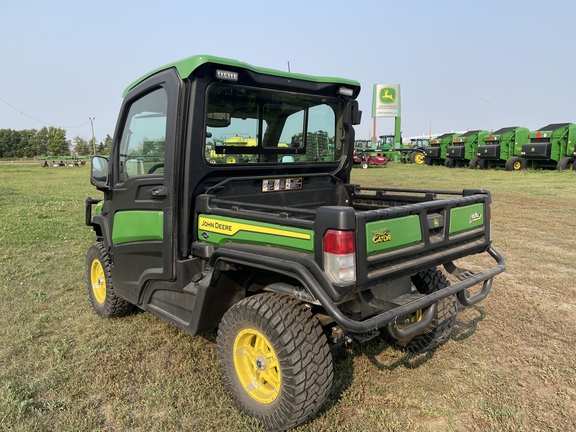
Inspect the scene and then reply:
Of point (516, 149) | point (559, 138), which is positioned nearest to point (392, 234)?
point (559, 138)

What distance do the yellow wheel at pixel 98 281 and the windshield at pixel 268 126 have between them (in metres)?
1.91

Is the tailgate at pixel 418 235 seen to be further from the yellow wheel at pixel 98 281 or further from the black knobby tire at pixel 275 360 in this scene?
the yellow wheel at pixel 98 281

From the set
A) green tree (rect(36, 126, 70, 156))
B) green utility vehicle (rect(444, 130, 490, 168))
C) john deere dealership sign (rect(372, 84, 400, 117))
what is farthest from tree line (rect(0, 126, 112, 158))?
green utility vehicle (rect(444, 130, 490, 168))

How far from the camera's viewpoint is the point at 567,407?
8.84 feet

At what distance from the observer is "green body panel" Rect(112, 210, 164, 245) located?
125 inches

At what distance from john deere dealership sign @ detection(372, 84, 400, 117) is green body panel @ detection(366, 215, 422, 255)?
1341 inches

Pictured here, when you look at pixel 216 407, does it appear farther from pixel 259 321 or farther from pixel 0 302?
pixel 0 302

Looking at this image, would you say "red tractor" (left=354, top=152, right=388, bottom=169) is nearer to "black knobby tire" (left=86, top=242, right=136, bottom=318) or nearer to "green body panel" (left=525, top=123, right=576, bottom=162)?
"green body panel" (left=525, top=123, right=576, bottom=162)

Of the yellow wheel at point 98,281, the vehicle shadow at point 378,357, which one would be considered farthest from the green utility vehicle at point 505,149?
the yellow wheel at point 98,281

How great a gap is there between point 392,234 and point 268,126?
1564mm

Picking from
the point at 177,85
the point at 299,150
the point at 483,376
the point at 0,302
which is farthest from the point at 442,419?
the point at 0,302

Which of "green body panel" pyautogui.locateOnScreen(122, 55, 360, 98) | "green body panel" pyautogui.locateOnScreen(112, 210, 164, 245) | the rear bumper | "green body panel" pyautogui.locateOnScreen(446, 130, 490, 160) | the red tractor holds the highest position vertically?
"green body panel" pyautogui.locateOnScreen(446, 130, 490, 160)

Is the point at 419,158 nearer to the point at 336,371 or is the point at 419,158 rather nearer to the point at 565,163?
the point at 565,163

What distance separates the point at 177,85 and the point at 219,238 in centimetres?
105
